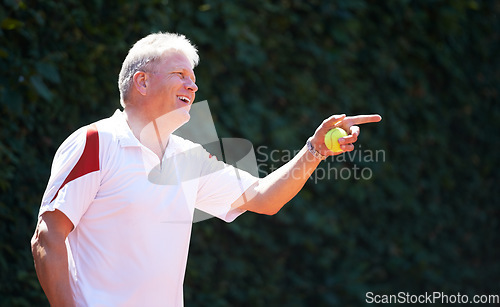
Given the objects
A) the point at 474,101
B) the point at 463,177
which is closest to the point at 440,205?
the point at 463,177

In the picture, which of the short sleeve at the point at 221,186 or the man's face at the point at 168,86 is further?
the short sleeve at the point at 221,186

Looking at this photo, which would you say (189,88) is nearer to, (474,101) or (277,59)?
(277,59)

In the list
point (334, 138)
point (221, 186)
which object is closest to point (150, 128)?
point (221, 186)

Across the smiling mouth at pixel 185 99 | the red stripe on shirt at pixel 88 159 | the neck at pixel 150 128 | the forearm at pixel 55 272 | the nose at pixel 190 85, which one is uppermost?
the nose at pixel 190 85

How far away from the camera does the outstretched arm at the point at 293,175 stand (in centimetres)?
231

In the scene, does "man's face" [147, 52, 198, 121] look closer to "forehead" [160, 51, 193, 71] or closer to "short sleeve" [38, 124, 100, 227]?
"forehead" [160, 51, 193, 71]

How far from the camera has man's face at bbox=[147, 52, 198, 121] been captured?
7.50 ft

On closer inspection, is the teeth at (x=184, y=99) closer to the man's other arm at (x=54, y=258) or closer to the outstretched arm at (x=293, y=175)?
the outstretched arm at (x=293, y=175)

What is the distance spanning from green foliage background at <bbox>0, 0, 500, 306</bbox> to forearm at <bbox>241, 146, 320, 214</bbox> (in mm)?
1425

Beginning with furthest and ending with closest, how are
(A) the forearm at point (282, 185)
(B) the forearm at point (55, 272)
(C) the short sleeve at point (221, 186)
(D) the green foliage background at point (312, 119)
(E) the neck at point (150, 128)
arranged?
(D) the green foliage background at point (312, 119) < (C) the short sleeve at point (221, 186) < (A) the forearm at point (282, 185) < (E) the neck at point (150, 128) < (B) the forearm at point (55, 272)

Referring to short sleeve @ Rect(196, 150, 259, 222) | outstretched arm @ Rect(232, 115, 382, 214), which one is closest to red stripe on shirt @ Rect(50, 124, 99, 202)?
short sleeve @ Rect(196, 150, 259, 222)

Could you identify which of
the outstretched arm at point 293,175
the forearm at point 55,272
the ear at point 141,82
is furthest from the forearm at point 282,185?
the forearm at point 55,272

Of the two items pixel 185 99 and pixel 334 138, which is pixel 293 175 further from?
pixel 185 99

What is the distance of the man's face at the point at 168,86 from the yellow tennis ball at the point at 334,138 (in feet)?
1.75
